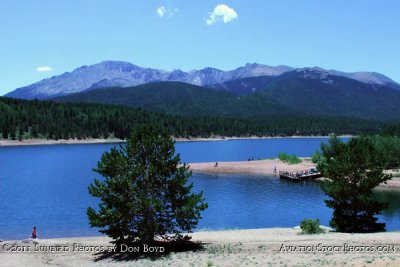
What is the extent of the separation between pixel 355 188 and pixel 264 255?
60.4ft

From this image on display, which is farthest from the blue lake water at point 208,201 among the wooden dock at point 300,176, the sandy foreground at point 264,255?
the sandy foreground at point 264,255

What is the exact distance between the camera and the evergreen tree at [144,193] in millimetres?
34906

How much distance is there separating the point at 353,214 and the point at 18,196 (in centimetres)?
6177

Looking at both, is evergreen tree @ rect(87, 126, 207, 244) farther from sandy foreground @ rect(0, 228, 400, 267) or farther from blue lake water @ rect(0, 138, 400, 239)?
blue lake water @ rect(0, 138, 400, 239)

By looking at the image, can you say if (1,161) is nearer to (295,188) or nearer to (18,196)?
(18,196)

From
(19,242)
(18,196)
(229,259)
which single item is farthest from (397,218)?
(18,196)

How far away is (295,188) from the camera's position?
9762 centimetres

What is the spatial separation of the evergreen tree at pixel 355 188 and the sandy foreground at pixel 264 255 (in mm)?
9314

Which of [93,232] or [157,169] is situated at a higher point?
[157,169]

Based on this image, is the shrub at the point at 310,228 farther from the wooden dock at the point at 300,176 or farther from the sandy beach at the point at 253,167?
the sandy beach at the point at 253,167

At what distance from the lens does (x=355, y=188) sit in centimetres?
4622

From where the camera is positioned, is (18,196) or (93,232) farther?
(18,196)

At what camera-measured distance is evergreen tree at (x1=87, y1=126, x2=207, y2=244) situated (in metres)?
34.9

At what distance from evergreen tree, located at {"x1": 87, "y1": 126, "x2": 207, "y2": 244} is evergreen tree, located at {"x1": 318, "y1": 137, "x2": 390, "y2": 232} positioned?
1760 centimetres
